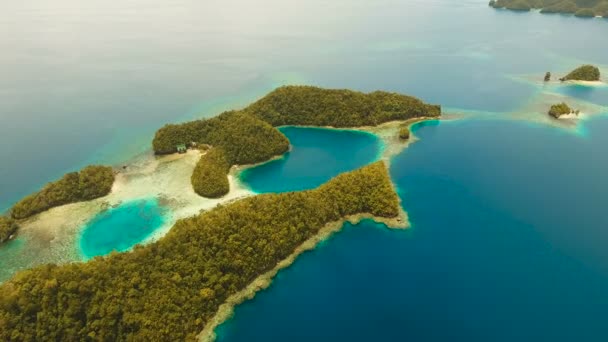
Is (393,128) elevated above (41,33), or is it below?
below

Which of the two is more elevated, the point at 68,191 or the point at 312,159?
the point at 68,191

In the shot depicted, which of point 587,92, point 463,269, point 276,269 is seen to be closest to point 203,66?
point 276,269

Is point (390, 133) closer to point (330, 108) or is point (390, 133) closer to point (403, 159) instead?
point (403, 159)

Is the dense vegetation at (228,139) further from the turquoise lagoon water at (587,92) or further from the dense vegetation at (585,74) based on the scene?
the dense vegetation at (585,74)

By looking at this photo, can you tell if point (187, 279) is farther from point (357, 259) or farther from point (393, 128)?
point (393, 128)

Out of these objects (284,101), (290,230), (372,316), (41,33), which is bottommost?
(372,316)

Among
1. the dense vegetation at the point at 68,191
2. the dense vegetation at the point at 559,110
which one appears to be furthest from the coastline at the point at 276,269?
the dense vegetation at the point at 559,110

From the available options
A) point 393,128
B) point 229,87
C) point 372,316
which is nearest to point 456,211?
point 372,316
